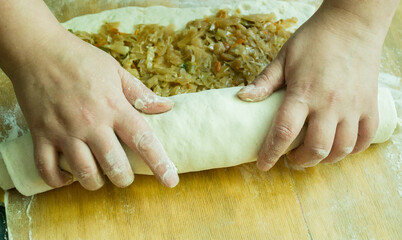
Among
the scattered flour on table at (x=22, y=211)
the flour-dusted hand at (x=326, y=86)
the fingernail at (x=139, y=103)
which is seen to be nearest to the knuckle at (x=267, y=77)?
the flour-dusted hand at (x=326, y=86)

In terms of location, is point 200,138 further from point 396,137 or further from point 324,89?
point 396,137

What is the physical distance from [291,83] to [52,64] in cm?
96

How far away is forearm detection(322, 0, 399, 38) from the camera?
A: 163cm

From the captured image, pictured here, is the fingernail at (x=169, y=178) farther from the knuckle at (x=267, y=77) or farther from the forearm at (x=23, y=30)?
the forearm at (x=23, y=30)

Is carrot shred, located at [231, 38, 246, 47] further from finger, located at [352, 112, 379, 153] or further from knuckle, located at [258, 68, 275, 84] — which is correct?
finger, located at [352, 112, 379, 153]

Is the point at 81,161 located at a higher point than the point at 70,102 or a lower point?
lower

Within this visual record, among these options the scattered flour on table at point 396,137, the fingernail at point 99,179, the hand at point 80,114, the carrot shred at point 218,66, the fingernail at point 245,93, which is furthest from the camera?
the carrot shred at point 218,66

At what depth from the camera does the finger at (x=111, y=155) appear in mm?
1425

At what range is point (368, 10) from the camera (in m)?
1.64

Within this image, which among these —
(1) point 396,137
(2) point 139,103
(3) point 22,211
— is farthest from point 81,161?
(1) point 396,137

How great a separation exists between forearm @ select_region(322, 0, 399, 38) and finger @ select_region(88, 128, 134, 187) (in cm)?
109

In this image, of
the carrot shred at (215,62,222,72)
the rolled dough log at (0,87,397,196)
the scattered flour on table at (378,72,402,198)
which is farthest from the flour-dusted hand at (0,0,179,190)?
the scattered flour on table at (378,72,402,198)

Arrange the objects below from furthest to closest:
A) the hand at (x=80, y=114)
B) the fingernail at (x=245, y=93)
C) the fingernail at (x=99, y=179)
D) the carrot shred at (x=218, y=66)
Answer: the carrot shred at (x=218, y=66) < the fingernail at (x=245, y=93) < the fingernail at (x=99, y=179) < the hand at (x=80, y=114)

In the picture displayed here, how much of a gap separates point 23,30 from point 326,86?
3.94ft
